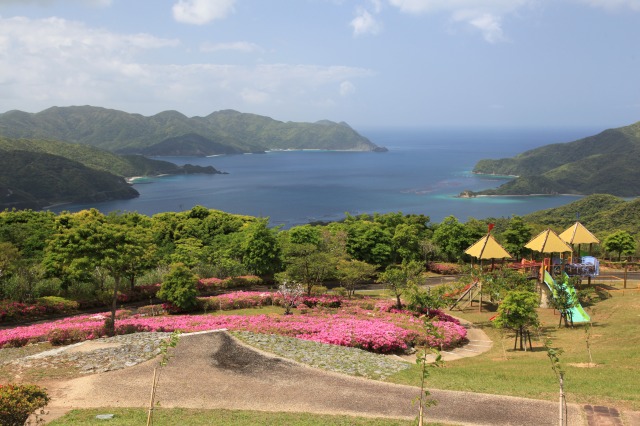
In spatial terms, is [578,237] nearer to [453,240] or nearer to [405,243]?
[453,240]

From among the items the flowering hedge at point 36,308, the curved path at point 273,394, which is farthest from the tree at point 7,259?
the curved path at point 273,394

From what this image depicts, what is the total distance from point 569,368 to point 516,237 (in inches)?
1168

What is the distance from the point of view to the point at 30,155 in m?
147

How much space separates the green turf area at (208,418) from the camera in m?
12.9

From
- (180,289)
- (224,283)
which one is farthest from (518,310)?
(224,283)

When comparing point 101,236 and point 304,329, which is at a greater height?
point 101,236

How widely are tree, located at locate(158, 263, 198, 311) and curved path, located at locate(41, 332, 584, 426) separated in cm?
964

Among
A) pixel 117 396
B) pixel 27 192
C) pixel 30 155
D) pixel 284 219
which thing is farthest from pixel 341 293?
pixel 30 155

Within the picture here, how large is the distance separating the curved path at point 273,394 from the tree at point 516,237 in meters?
33.6

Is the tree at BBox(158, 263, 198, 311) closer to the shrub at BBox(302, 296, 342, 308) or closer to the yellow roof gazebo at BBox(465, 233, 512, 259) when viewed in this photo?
the shrub at BBox(302, 296, 342, 308)

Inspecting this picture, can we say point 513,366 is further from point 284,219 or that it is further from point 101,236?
point 284,219

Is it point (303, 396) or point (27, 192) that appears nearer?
point (303, 396)

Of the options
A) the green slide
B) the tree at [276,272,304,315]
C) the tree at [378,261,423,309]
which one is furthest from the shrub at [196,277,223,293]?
the green slide

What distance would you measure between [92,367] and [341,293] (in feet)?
57.9
